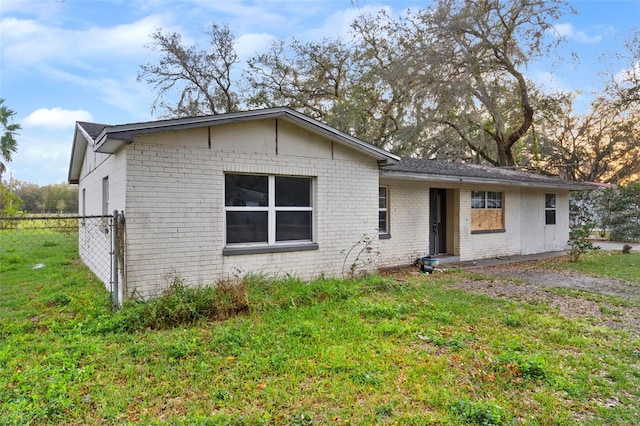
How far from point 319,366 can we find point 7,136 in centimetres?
2458

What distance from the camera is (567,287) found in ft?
26.7

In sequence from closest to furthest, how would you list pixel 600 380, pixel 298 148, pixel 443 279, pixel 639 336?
1. pixel 600 380
2. pixel 639 336
3. pixel 298 148
4. pixel 443 279

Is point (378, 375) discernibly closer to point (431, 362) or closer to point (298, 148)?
point (431, 362)

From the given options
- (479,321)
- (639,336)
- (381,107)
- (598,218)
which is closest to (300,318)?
(479,321)

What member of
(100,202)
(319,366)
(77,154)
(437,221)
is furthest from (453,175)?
(77,154)

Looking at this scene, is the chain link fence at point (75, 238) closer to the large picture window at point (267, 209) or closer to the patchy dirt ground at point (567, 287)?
the large picture window at point (267, 209)

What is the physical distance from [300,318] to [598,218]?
21.8 meters

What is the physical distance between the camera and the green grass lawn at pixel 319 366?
309 centimetres

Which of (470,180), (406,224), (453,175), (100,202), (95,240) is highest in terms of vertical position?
(453,175)

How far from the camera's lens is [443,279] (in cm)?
881

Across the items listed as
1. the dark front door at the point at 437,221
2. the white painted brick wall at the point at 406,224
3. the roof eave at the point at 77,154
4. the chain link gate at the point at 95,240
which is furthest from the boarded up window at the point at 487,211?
the roof eave at the point at 77,154

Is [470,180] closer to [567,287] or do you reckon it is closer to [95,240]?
[567,287]

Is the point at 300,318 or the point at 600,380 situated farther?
the point at 300,318

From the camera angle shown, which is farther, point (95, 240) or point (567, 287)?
point (95, 240)
